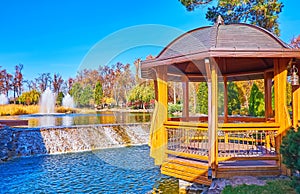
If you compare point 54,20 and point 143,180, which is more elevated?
point 54,20

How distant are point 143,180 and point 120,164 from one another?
183 centimetres

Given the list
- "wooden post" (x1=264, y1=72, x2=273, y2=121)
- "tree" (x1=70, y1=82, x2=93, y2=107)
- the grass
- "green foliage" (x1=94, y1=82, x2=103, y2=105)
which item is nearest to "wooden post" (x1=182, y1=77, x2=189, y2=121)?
"wooden post" (x1=264, y1=72, x2=273, y2=121)

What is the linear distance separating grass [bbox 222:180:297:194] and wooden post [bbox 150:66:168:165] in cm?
165

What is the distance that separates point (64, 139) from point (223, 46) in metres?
8.56

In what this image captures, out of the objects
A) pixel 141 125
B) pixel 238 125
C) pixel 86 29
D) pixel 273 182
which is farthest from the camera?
pixel 86 29

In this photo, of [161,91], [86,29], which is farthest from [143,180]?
[86,29]

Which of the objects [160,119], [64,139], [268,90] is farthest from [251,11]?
[64,139]

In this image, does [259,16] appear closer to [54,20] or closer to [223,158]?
[223,158]

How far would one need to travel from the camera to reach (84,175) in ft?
23.4

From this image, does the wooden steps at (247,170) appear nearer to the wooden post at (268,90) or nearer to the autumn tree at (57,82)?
the wooden post at (268,90)

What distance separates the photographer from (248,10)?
35.8 ft

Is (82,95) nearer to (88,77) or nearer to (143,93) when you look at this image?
(88,77)

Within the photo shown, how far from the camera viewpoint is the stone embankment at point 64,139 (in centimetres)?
1006

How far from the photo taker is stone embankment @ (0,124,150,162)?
10.1 m
